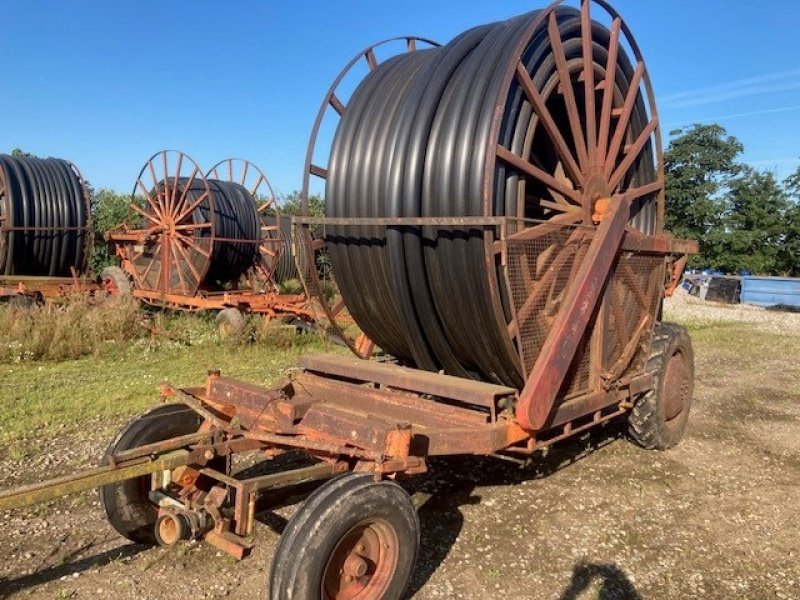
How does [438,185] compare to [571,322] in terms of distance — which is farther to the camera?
[438,185]

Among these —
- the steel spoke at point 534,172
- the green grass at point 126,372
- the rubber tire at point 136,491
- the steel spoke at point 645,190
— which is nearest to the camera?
the rubber tire at point 136,491

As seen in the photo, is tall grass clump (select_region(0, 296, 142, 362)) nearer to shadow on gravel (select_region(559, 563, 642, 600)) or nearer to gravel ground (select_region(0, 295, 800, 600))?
gravel ground (select_region(0, 295, 800, 600))

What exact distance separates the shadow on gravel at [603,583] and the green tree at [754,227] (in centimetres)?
3096

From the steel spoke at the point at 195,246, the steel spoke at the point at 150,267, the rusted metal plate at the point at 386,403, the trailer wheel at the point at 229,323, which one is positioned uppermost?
the steel spoke at the point at 195,246

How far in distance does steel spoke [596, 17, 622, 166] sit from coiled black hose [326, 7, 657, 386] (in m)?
0.18

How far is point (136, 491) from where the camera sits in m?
3.82

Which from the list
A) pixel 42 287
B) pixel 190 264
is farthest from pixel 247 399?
pixel 42 287

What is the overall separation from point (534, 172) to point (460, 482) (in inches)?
92.9

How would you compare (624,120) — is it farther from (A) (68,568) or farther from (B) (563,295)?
(A) (68,568)

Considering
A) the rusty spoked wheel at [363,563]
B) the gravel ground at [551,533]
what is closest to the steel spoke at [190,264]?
the gravel ground at [551,533]

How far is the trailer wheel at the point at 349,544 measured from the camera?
2822 millimetres

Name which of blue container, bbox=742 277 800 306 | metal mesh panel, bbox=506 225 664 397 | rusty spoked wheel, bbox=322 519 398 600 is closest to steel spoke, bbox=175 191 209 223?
metal mesh panel, bbox=506 225 664 397

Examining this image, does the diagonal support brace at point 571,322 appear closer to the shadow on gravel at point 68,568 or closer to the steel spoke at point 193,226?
the shadow on gravel at point 68,568

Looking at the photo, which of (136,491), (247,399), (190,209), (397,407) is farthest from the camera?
(190,209)
